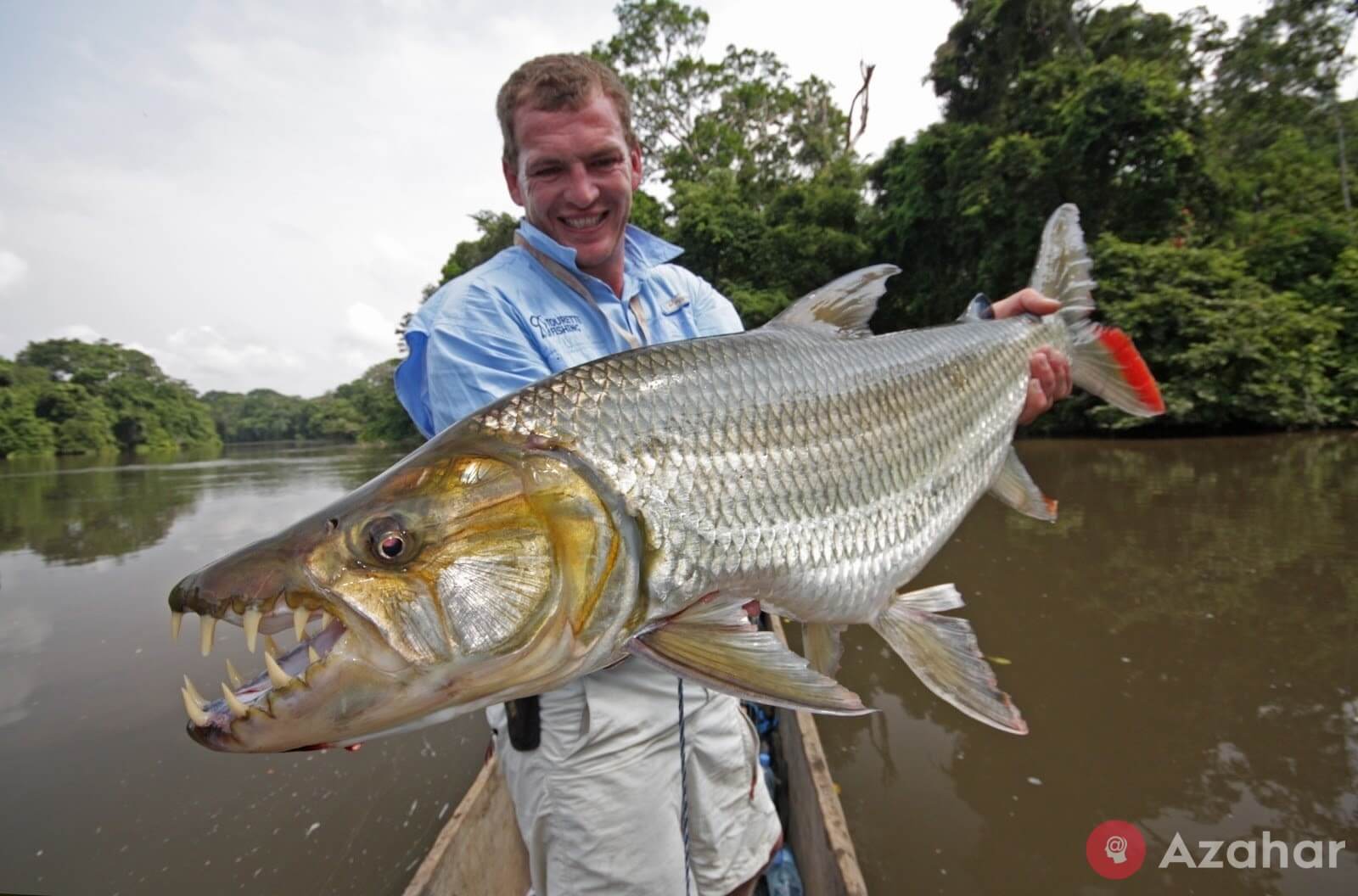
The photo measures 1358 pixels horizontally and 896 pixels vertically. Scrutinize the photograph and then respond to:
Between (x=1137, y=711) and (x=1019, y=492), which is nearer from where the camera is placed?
(x=1019, y=492)

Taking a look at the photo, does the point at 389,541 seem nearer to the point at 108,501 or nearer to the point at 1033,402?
the point at 1033,402

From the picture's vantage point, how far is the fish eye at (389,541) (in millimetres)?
1102

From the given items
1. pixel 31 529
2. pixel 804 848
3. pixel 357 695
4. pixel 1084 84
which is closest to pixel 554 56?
pixel 357 695

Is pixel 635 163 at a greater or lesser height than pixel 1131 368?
greater

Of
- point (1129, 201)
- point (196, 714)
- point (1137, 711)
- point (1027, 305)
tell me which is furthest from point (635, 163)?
point (1129, 201)

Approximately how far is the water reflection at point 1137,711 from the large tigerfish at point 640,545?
2.18 m

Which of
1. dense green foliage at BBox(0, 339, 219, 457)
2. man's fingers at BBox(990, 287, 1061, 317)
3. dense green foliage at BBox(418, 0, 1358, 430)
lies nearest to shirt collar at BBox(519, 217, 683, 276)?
man's fingers at BBox(990, 287, 1061, 317)

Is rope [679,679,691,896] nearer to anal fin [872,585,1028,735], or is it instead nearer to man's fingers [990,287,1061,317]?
anal fin [872,585,1028,735]

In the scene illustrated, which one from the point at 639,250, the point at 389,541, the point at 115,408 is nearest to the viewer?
the point at 389,541

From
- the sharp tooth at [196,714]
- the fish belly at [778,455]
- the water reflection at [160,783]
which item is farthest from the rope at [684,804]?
the water reflection at [160,783]

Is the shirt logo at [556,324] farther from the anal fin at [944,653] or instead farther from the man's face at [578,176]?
the anal fin at [944,653]

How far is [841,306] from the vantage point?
1963mm

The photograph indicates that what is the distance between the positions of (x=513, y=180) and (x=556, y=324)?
→ 649 millimetres

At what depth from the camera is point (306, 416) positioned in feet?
321
